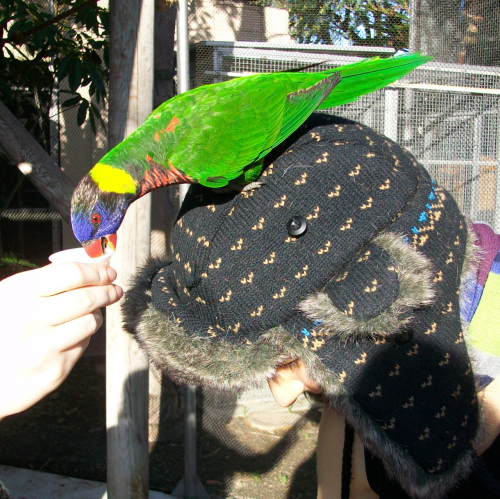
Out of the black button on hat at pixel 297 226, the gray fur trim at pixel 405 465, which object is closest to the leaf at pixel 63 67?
the black button on hat at pixel 297 226

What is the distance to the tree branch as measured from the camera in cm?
148

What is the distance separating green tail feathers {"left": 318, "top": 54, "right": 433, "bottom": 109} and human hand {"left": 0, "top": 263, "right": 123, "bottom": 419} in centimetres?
74

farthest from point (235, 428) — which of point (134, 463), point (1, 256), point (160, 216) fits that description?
point (1, 256)

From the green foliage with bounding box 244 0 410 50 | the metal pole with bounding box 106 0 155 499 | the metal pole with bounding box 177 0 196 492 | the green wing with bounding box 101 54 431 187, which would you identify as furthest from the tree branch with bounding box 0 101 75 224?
the green foliage with bounding box 244 0 410 50

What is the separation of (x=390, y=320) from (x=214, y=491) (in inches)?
85.8

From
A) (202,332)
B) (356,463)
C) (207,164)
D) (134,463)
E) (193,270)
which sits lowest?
(134,463)

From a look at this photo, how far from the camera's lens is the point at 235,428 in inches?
107

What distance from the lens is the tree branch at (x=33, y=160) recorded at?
148 cm

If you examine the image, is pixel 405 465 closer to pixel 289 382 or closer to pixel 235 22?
pixel 289 382

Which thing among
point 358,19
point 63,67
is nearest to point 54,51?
point 63,67

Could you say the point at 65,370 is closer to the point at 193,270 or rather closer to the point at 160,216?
the point at 193,270

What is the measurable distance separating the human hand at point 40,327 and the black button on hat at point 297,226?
33 cm

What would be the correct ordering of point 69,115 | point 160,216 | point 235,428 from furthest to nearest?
point 69,115, point 235,428, point 160,216

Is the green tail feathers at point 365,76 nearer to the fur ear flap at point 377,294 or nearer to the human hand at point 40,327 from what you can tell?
the fur ear flap at point 377,294
